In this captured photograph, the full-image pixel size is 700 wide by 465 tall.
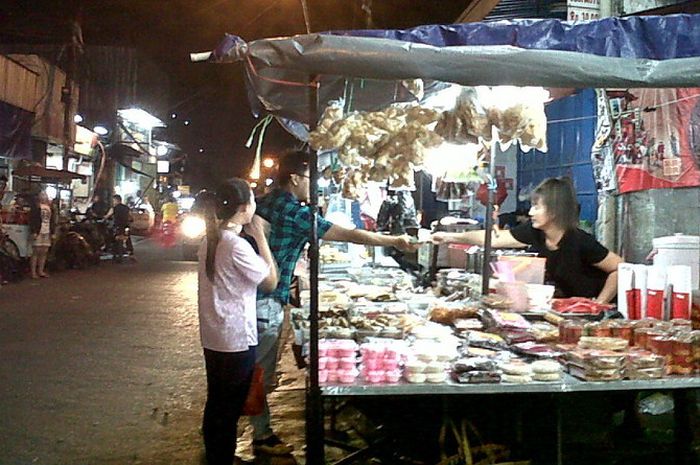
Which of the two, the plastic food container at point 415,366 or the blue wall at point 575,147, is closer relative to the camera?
the plastic food container at point 415,366

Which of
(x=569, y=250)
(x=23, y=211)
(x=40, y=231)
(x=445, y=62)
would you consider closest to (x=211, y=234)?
(x=445, y=62)

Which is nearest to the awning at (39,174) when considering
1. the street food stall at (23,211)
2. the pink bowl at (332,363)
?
the street food stall at (23,211)

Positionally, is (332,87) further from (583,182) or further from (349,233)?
(583,182)

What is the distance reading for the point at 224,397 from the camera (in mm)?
4285

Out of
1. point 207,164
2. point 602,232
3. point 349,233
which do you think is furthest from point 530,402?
point 207,164

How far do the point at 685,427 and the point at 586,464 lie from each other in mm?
726

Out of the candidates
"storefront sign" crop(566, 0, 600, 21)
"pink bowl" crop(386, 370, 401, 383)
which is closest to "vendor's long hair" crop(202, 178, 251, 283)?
"pink bowl" crop(386, 370, 401, 383)

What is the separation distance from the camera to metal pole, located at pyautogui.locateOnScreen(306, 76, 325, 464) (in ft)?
11.7

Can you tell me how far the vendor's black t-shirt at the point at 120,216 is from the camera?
64.5 ft

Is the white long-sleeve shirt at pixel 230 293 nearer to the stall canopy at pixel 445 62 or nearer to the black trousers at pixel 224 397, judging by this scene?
the black trousers at pixel 224 397

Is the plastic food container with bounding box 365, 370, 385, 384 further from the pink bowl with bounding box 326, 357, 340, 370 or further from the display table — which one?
the pink bowl with bounding box 326, 357, 340, 370

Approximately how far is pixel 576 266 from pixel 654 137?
2548 mm

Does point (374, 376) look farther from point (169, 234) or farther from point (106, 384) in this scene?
point (169, 234)

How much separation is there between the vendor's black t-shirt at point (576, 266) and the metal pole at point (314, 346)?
278 centimetres
